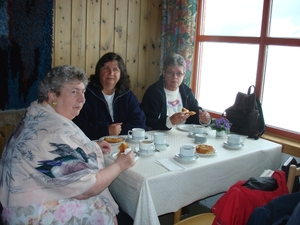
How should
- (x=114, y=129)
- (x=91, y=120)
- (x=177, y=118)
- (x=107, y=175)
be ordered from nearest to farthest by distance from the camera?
1. (x=107, y=175)
2. (x=114, y=129)
3. (x=177, y=118)
4. (x=91, y=120)

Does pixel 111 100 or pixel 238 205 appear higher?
pixel 111 100

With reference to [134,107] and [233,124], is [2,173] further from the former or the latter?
[233,124]

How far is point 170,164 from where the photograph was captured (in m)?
1.67

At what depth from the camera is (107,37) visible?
307cm

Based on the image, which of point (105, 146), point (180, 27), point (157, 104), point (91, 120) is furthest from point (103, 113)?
point (180, 27)

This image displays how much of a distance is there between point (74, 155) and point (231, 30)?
2137 millimetres

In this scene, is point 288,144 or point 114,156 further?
point 288,144

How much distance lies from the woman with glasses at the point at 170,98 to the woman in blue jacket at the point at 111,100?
13 cm

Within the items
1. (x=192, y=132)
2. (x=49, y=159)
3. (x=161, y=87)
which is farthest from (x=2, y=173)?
(x=161, y=87)

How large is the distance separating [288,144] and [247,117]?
0.33m

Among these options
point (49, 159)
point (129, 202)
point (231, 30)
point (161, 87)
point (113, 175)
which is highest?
point (231, 30)

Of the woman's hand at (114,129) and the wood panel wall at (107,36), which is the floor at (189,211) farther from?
the wood panel wall at (107,36)

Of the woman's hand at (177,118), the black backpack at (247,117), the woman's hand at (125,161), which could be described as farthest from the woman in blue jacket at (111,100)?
the woman's hand at (125,161)

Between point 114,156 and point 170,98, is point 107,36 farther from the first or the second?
point 114,156
